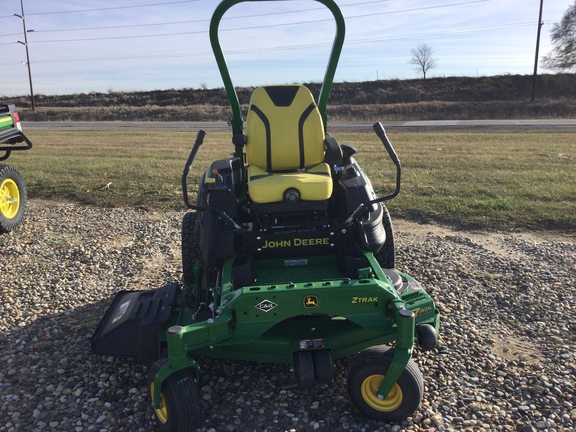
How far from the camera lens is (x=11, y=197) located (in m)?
6.74

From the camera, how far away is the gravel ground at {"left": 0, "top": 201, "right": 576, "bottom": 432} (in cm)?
292

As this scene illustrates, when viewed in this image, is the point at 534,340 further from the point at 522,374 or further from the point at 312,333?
the point at 312,333

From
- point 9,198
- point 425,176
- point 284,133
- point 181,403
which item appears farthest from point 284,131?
point 425,176

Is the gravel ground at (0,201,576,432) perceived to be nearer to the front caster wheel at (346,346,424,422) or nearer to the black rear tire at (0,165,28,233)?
the front caster wheel at (346,346,424,422)

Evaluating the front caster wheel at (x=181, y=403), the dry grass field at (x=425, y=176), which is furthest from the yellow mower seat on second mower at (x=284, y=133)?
the dry grass field at (x=425, y=176)

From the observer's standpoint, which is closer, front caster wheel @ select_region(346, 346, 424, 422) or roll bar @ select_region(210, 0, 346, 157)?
front caster wheel @ select_region(346, 346, 424, 422)

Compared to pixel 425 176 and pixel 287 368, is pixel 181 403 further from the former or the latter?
pixel 425 176

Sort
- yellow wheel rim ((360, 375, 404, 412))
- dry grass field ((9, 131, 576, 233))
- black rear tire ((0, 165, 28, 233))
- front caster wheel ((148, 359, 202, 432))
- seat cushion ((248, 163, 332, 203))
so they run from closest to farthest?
front caster wheel ((148, 359, 202, 432)) < yellow wheel rim ((360, 375, 404, 412)) < seat cushion ((248, 163, 332, 203)) < black rear tire ((0, 165, 28, 233)) < dry grass field ((9, 131, 576, 233))

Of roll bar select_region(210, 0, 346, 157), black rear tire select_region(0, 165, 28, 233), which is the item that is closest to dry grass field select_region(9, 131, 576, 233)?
A: black rear tire select_region(0, 165, 28, 233)

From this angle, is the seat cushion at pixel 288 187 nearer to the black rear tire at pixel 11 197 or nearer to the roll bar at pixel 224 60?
the roll bar at pixel 224 60

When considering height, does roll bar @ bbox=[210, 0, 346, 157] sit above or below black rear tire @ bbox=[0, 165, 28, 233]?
above

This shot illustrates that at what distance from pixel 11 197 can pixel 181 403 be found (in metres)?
5.23

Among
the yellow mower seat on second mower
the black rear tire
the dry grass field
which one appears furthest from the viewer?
the dry grass field

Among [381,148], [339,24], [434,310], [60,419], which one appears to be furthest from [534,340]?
[381,148]
